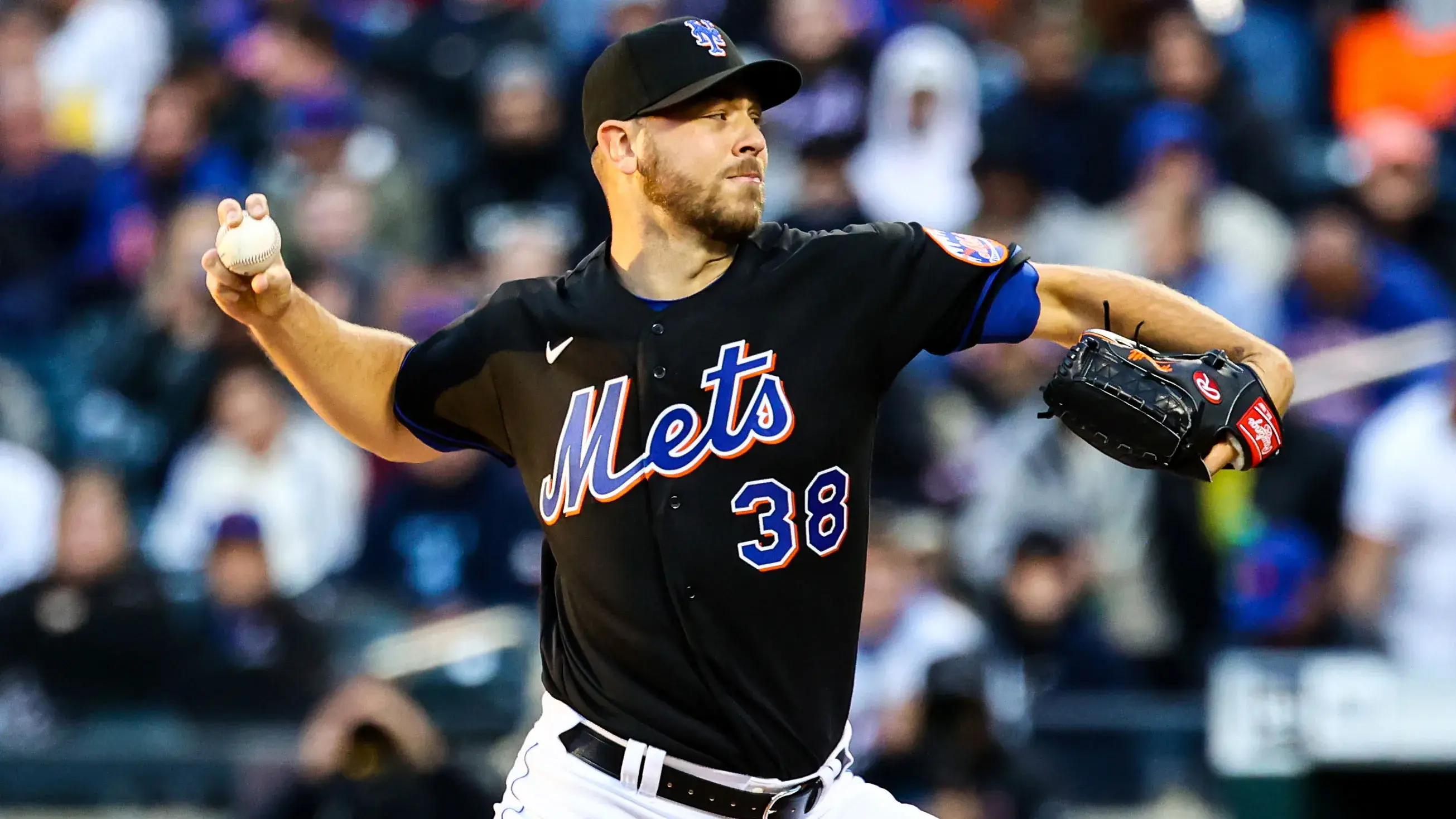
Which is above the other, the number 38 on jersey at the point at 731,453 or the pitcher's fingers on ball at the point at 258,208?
the pitcher's fingers on ball at the point at 258,208

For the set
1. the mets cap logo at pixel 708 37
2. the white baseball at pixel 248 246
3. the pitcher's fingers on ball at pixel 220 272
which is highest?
the mets cap logo at pixel 708 37

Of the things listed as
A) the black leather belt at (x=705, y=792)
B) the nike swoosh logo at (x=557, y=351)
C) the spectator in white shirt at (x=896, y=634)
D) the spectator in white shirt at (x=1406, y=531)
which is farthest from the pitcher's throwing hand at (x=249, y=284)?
the spectator in white shirt at (x=1406, y=531)

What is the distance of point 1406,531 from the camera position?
6301mm

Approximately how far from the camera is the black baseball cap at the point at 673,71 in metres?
3.31

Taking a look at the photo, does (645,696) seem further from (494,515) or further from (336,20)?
(336,20)

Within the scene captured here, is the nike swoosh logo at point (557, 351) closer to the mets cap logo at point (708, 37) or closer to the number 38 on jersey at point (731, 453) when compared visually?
the number 38 on jersey at point (731, 453)

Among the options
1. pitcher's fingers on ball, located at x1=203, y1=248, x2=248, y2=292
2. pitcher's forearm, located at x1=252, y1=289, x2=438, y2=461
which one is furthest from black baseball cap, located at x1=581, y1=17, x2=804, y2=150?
pitcher's fingers on ball, located at x1=203, y1=248, x2=248, y2=292

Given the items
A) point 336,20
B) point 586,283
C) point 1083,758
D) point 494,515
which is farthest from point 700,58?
point 336,20

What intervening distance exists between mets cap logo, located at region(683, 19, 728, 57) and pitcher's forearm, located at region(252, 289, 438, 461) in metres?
0.78

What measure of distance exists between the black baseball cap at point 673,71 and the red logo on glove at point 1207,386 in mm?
887

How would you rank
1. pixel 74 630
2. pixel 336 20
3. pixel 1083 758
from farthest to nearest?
pixel 336 20, pixel 74 630, pixel 1083 758

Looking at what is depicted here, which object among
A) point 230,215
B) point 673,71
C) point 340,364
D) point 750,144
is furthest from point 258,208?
point 750,144

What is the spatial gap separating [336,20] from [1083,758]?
17.6 ft

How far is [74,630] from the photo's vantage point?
688 centimetres
